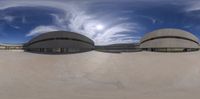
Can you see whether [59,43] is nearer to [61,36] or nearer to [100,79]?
[61,36]

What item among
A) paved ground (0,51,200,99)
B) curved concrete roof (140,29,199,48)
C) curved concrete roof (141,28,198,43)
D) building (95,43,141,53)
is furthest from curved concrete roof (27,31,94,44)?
paved ground (0,51,200,99)

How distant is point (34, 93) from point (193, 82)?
24.5 ft

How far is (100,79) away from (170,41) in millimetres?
17356

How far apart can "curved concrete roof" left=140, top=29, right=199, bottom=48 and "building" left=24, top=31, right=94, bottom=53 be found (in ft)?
22.3

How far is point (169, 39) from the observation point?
2952 centimetres

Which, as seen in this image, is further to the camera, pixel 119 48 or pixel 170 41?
pixel 170 41

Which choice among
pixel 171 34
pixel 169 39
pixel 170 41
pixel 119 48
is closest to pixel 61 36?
pixel 119 48

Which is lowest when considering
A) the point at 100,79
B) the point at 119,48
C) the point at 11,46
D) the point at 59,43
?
the point at 100,79

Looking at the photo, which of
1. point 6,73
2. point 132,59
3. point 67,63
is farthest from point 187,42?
point 6,73

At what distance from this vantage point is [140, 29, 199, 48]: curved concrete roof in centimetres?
2859

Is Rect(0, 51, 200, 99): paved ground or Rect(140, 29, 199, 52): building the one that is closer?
Rect(0, 51, 200, 99): paved ground

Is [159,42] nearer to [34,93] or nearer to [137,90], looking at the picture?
[137,90]

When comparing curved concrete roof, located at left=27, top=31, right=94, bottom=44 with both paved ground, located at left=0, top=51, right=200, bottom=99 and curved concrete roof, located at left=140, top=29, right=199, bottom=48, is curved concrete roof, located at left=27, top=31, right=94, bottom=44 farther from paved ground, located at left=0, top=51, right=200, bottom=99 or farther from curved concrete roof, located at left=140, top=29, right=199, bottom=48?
paved ground, located at left=0, top=51, right=200, bottom=99

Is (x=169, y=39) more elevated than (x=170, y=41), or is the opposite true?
(x=169, y=39)
